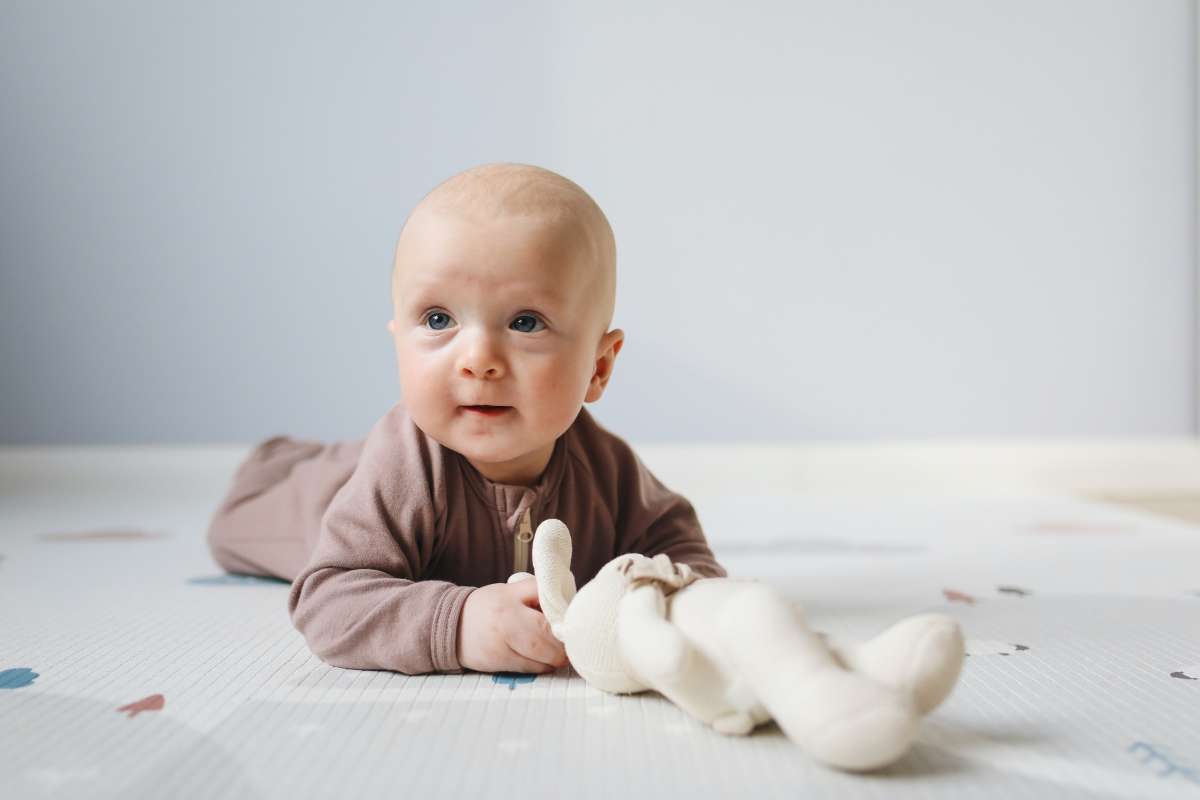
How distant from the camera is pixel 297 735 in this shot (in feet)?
2.06

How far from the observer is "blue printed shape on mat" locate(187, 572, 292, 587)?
3.86 ft

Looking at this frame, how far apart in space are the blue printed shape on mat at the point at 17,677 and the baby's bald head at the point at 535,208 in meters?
0.35

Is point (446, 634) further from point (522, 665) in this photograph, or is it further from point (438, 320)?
point (438, 320)

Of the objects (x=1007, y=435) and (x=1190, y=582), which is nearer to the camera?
(x=1190, y=582)

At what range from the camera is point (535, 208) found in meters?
0.78

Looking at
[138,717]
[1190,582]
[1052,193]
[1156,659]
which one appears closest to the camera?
[138,717]

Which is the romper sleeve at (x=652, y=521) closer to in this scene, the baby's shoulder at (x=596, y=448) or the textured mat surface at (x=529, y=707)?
the baby's shoulder at (x=596, y=448)

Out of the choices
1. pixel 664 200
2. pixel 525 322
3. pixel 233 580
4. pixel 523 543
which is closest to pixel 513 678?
pixel 523 543

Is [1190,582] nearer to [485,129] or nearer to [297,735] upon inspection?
[297,735]

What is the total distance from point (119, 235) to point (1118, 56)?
215 cm

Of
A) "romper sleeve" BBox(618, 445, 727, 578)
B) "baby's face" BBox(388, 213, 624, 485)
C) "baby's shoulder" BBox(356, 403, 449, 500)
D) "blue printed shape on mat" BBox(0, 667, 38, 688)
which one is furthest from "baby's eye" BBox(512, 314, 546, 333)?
"blue printed shape on mat" BBox(0, 667, 38, 688)

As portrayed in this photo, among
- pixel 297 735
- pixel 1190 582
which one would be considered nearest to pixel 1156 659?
pixel 1190 582

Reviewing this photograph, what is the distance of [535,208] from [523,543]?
26 cm

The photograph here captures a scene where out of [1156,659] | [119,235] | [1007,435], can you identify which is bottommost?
[1007,435]
